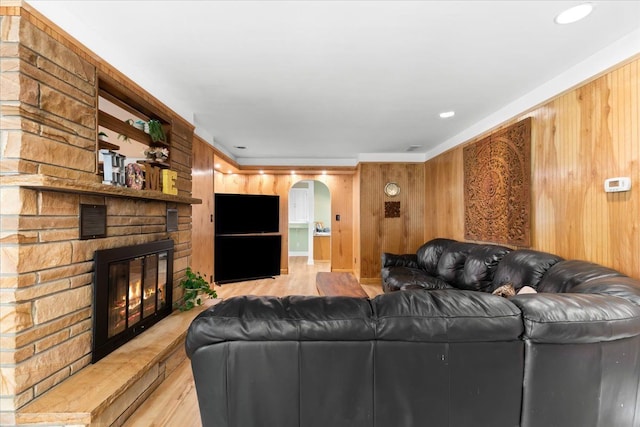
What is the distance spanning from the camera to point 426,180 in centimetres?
541

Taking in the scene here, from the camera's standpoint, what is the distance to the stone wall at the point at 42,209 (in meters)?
1.43

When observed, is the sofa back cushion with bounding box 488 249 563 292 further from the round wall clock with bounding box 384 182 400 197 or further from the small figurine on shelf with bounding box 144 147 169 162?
the small figurine on shelf with bounding box 144 147 169 162

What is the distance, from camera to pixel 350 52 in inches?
83.7

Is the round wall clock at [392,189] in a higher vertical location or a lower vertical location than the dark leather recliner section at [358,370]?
higher

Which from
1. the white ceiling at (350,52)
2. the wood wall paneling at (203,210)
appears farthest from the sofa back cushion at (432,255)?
the wood wall paneling at (203,210)

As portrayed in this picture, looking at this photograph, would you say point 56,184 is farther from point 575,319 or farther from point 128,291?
point 575,319

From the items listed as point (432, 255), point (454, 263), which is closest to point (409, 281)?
point (454, 263)

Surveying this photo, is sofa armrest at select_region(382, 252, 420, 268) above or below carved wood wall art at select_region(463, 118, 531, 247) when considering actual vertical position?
below

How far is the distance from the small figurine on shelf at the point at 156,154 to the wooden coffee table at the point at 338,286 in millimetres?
2177

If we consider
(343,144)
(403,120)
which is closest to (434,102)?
(403,120)

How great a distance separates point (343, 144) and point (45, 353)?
4286 millimetres

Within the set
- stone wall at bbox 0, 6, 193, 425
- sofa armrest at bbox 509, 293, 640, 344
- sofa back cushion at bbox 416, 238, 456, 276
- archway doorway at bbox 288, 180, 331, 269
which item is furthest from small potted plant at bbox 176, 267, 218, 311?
archway doorway at bbox 288, 180, 331, 269

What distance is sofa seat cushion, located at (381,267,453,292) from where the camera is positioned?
3.33 m

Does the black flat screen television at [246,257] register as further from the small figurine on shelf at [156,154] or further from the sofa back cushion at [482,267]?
the sofa back cushion at [482,267]
